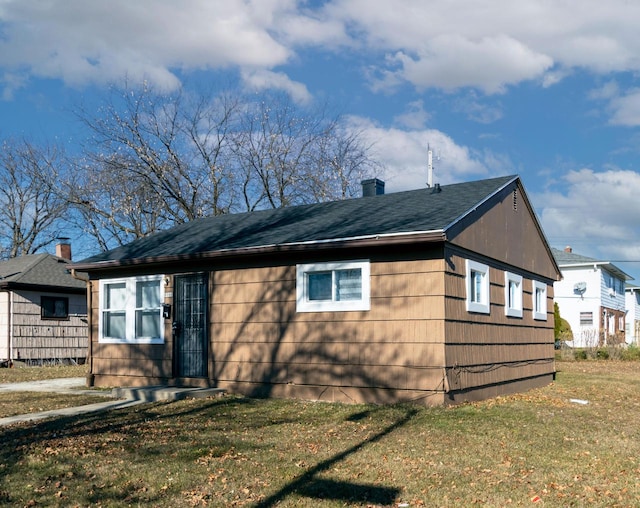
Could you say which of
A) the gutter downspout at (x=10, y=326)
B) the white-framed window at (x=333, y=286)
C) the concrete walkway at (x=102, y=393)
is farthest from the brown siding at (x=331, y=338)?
the gutter downspout at (x=10, y=326)

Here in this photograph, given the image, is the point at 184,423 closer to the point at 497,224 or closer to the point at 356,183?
the point at 497,224

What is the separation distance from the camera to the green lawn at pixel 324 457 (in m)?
6.23

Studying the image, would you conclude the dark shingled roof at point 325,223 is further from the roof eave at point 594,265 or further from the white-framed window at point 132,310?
A: the roof eave at point 594,265

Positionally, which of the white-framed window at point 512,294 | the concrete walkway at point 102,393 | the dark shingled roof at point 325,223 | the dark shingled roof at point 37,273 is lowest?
the concrete walkway at point 102,393

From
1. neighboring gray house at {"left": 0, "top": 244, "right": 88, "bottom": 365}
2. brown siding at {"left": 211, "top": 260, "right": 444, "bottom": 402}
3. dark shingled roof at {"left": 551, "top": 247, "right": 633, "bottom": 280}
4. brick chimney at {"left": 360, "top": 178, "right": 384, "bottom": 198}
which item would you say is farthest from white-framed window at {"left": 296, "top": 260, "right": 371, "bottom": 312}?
dark shingled roof at {"left": 551, "top": 247, "right": 633, "bottom": 280}

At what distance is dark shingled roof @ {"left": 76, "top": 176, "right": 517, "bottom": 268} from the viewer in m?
11.6

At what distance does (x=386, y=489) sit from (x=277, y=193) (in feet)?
85.8

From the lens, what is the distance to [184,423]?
9609 millimetres

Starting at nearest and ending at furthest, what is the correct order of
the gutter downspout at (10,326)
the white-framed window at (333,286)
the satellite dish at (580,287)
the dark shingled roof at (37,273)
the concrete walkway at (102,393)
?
the concrete walkway at (102,393) → the white-framed window at (333,286) → the gutter downspout at (10,326) → the dark shingled roof at (37,273) → the satellite dish at (580,287)

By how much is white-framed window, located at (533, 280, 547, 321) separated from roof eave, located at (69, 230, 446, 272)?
6534 mm

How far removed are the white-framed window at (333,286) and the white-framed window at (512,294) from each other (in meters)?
3.80

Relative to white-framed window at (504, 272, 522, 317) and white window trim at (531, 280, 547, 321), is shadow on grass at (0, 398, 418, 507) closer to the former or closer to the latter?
white-framed window at (504, 272, 522, 317)

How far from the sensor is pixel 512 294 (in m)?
14.5

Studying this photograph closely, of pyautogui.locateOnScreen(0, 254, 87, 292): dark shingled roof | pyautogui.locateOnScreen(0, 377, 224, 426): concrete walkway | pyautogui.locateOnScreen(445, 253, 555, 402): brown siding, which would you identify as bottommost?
pyautogui.locateOnScreen(0, 377, 224, 426): concrete walkway
